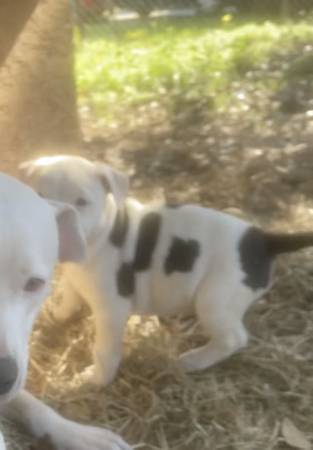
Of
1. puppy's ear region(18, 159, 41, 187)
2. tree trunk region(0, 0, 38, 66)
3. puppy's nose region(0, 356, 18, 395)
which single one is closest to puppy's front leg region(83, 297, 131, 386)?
puppy's ear region(18, 159, 41, 187)

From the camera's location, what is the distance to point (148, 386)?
431 cm

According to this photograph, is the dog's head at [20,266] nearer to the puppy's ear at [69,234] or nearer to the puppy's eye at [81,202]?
the puppy's ear at [69,234]

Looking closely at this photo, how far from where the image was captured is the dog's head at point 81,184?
404cm

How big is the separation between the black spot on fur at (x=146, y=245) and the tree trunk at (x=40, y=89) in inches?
51.2

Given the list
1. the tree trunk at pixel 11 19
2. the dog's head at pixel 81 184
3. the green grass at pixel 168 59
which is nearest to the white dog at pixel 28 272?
the dog's head at pixel 81 184

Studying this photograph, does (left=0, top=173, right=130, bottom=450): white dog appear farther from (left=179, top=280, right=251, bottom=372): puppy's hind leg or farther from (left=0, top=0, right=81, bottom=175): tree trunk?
(left=0, top=0, right=81, bottom=175): tree trunk

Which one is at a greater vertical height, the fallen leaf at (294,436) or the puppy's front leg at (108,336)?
the puppy's front leg at (108,336)

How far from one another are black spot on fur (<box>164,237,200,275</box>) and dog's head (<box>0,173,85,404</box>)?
74 centimetres

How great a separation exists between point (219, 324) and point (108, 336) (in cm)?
47

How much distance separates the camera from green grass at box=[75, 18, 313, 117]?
813 cm

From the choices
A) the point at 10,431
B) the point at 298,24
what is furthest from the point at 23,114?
the point at 298,24

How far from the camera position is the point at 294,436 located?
13.2 feet

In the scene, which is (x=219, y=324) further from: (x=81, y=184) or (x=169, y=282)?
(x=81, y=184)

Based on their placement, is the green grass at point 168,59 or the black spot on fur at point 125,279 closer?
the black spot on fur at point 125,279
